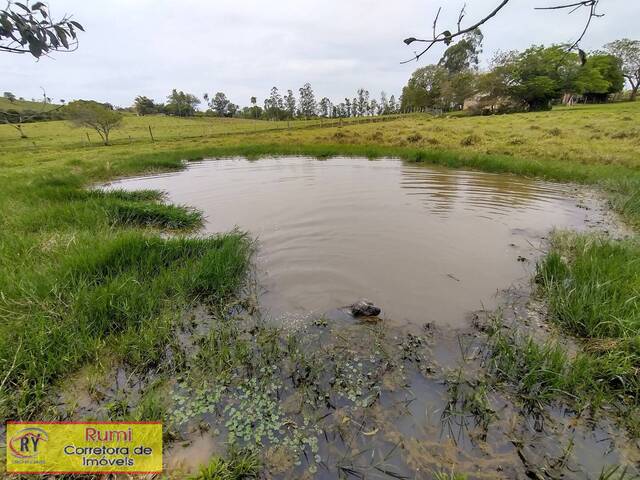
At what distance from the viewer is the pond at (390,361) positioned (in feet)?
6.82

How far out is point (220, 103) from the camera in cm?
11394

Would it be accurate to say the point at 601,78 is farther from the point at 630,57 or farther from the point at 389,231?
the point at 389,231

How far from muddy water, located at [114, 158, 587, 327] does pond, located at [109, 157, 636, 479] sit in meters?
0.04

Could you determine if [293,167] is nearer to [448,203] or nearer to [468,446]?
[448,203]

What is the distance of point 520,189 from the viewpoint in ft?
33.4

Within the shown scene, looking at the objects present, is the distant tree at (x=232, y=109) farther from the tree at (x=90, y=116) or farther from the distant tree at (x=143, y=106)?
the tree at (x=90, y=116)

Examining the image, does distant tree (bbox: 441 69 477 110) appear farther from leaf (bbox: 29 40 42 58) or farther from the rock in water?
leaf (bbox: 29 40 42 58)

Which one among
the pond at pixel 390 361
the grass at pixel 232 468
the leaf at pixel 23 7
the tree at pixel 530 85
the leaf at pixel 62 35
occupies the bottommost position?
the pond at pixel 390 361

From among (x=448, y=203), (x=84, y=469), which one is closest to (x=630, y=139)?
(x=448, y=203)

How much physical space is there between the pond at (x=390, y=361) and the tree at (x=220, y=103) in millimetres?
121292

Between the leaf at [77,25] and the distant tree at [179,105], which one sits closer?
the leaf at [77,25]

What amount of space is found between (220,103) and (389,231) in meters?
126

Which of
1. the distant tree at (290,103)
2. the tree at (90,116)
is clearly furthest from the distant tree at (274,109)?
the tree at (90,116)

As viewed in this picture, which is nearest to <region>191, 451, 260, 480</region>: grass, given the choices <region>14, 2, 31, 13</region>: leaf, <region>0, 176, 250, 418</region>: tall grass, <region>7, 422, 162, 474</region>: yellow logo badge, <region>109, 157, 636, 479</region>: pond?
<region>109, 157, 636, 479</region>: pond
